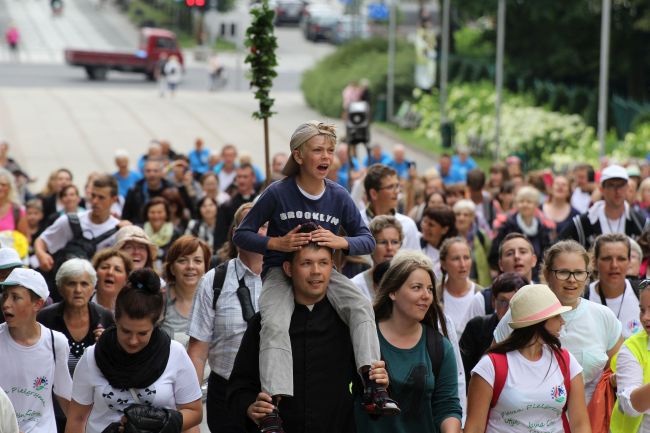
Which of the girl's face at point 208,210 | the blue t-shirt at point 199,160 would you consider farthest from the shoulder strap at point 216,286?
the blue t-shirt at point 199,160

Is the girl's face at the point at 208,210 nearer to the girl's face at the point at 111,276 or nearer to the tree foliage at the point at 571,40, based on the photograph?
the girl's face at the point at 111,276

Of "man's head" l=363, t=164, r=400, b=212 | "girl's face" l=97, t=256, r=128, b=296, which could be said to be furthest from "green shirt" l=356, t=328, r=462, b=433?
"man's head" l=363, t=164, r=400, b=212

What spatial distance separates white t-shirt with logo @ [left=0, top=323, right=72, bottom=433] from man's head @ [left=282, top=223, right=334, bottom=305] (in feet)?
6.15

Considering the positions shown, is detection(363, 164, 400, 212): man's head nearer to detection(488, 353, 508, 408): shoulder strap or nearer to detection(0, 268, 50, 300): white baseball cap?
detection(0, 268, 50, 300): white baseball cap

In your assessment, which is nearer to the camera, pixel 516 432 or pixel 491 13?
pixel 516 432

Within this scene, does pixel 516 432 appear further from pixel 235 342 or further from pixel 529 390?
pixel 235 342

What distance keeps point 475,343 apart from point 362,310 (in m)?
2.43

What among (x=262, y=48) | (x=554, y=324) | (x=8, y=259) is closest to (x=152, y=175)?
(x=262, y=48)

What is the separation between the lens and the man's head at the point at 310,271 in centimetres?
656

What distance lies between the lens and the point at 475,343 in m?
9.04

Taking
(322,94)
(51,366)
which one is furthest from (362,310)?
(322,94)

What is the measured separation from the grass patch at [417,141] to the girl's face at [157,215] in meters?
22.3

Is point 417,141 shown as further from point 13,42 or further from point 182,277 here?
point 13,42

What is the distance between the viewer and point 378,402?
6621 mm
